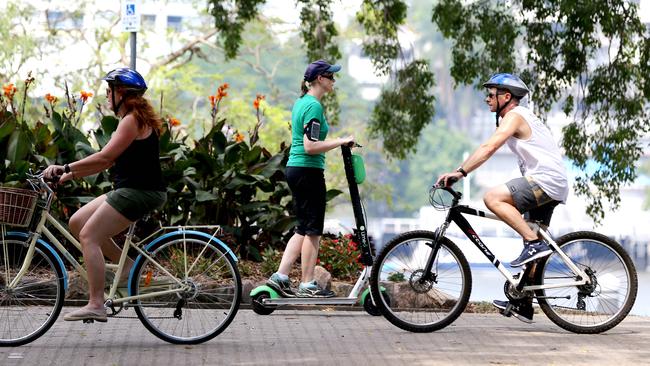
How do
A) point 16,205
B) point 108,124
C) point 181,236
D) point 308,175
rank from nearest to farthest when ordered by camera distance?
point 16,205 < point 181,236 < point 308,175 < point 108,124

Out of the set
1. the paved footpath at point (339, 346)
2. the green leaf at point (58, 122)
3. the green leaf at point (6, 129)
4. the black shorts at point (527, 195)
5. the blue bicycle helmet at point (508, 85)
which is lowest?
the paved footpath at point (339, 346)

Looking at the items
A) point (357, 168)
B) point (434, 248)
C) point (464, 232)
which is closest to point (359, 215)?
point (357, 168)

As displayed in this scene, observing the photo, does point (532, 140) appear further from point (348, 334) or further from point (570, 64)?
point (570, 64)

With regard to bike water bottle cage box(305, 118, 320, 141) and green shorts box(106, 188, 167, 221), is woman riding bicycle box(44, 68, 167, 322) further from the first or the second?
bike water bottle cage box(305, 118, 320, 141)

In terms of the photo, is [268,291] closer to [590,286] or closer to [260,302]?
[260,302]

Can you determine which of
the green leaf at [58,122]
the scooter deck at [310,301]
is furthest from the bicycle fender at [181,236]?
the green leaf at [58,122]

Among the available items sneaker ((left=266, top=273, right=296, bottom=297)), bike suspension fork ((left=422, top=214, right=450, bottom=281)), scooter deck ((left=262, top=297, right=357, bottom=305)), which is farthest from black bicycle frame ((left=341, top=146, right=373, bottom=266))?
sneaker ((left=266, top=273, right=296, bottom=297))

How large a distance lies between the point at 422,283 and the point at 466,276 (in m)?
0.30

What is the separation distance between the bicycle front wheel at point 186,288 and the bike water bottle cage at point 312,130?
1307mm

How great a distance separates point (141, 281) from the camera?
28.7ft

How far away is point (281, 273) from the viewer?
9.95 m

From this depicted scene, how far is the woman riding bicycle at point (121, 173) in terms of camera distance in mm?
8461

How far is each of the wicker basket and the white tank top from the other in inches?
126

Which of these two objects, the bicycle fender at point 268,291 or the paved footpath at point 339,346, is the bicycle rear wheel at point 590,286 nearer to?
the paved footpath at point 339,346
